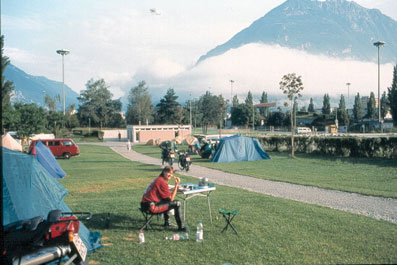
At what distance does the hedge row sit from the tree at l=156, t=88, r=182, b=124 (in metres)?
51.2

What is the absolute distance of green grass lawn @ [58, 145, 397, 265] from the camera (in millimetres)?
5477

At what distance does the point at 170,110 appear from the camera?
264 feet

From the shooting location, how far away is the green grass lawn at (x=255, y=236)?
548cm

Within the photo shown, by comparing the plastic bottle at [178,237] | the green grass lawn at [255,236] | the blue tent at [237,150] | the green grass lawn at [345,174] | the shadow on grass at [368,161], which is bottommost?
the green grass lawn at [345,174]

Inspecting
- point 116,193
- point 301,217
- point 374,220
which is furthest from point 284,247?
point 116,193

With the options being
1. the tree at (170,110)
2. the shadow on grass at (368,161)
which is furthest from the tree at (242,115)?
the shadow on grass at (368,161)

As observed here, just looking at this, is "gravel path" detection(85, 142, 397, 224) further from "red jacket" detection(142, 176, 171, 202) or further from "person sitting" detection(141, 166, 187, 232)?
"red jacket" detection(142, 176, 171, 202)

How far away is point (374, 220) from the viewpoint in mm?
7809

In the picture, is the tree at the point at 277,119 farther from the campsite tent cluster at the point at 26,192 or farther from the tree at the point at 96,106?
the campsite tent cluster at the point at 26,192

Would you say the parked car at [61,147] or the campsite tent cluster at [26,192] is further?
the parked car at [61,147]

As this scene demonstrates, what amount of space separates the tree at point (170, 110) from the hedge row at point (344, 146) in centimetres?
5123

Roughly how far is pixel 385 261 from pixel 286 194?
6.11 metres

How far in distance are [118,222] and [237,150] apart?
16233 mm

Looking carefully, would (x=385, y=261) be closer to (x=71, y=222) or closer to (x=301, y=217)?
(x=301, y=217)
